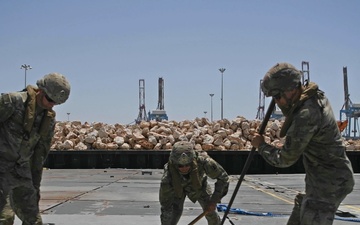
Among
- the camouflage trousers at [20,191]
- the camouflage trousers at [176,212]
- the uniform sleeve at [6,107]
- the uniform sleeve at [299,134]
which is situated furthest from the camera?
the camouflage trousers at [176,212]

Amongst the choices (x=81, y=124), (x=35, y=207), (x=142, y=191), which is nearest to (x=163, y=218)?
Result: (x=35, y=207)

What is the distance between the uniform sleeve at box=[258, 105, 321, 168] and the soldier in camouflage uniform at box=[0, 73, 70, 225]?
2079 millimetres

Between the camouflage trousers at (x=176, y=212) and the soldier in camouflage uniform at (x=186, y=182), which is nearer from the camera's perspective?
the soldier in camouflage uniform at (x=186, y=182)

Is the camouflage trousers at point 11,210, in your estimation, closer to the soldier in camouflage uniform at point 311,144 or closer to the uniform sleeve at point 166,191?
the uniform sleeve at point 166,191

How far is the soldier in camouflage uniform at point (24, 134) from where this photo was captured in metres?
5.11

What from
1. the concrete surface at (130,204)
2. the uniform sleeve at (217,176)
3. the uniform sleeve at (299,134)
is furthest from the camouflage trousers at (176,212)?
the uniform sleeve at (299,134)

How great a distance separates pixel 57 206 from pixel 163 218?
4265mm

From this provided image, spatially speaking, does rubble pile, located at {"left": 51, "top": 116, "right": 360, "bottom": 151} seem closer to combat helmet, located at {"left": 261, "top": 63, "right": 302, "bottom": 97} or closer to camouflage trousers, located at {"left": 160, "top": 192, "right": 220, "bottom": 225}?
camouflage trousers, located at {"left": 160, "top": 192, "right": 220, "bottom": 225}

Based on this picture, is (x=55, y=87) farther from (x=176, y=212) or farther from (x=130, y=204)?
(x=130, y=204)

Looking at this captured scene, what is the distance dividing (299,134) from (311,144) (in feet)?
0.74

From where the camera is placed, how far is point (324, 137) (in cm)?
438

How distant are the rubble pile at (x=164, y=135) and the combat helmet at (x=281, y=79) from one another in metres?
20.2

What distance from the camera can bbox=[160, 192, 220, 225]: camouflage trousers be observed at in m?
6.25

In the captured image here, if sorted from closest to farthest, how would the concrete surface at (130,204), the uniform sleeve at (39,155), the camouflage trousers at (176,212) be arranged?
the uniform sleeve at (39,155) < the camouflage trousers at (176,212) < the concrete surface at (130,204)
